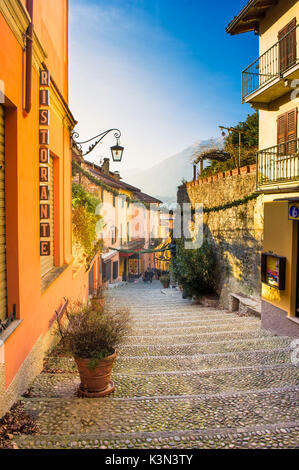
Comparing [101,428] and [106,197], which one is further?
[106,197]

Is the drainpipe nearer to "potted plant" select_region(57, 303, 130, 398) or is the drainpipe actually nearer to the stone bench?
"potted plant" select_region(57, 303, 130, 398)

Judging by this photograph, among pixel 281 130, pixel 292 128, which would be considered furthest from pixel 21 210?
pixel 281 130

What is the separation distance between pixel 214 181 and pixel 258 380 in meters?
10.2

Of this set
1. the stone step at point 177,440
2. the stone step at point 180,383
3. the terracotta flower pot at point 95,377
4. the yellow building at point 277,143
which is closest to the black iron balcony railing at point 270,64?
the yellow building at point 277,143

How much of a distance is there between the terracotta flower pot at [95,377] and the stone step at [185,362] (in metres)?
0.92

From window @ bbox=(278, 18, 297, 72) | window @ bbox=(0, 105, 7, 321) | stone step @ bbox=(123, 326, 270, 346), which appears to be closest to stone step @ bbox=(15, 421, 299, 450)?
window @ bbox=(0, 105, 7, 321)

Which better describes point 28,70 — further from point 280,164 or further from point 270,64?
point 270,64

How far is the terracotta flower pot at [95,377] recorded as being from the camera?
3.91 m

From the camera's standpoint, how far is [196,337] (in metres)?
7.30

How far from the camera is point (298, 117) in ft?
30.4

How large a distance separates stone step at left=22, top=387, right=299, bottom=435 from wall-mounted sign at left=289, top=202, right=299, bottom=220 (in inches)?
147

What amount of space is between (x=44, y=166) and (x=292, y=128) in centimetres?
743
